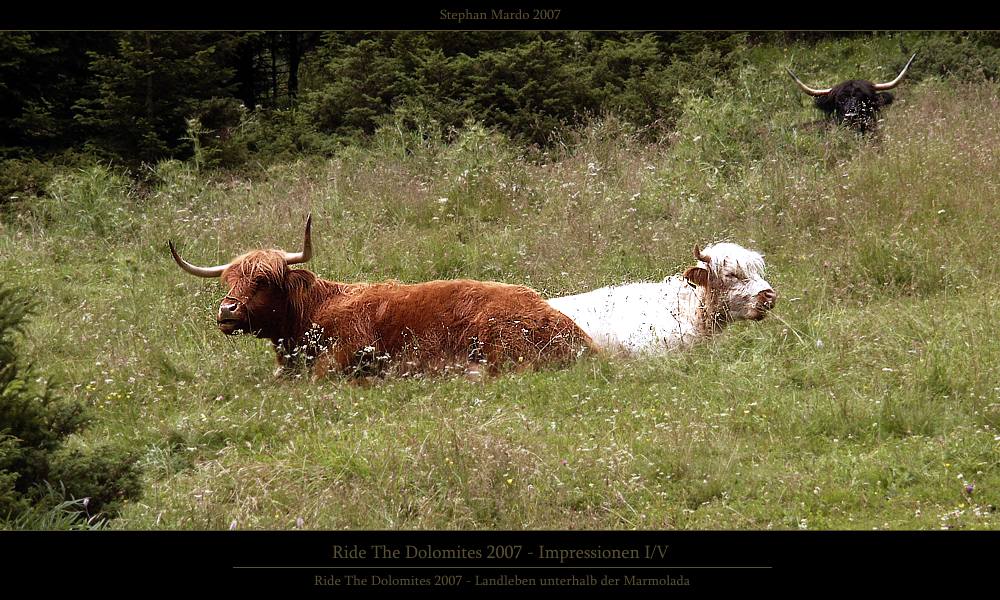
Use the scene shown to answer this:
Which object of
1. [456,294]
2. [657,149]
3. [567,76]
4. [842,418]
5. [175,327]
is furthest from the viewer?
[567,76]

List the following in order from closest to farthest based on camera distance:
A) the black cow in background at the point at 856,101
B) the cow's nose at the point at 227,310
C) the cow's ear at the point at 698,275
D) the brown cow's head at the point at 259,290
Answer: the cow's nose at the point at 227,310
the brown cow's head at the point at 259,290
the cow's ear at the point at 698,275
the black cow in background at the point at 856,101

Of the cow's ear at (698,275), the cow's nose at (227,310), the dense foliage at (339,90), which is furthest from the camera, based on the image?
the dense foliage at (339,90)

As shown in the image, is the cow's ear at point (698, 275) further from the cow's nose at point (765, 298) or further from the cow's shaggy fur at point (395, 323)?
the cow's shaggy fur at point (395, 323)

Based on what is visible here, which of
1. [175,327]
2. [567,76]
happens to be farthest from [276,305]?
[567,76]

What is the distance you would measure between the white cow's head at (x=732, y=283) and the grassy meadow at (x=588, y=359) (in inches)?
8.2

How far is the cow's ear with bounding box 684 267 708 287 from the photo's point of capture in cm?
736

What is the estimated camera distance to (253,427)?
19.7ft

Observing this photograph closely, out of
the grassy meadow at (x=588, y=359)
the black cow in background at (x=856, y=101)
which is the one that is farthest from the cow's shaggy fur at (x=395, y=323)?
the black cow in background at (x=856, y=101)

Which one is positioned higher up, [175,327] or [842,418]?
[842,418]

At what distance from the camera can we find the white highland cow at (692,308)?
7.20 metres

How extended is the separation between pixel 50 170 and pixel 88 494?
1048 centimetres

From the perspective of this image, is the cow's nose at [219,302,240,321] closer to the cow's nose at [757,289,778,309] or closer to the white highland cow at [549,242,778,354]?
the white highland cow at [549,242,778,354]

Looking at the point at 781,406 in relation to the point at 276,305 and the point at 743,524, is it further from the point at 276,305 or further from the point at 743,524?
the point at 276,305

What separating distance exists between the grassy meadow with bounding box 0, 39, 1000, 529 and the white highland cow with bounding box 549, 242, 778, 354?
24 cm
